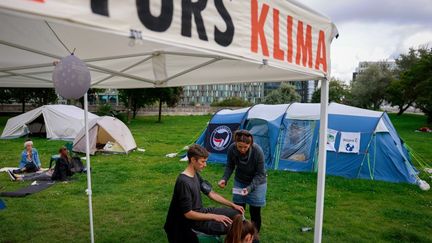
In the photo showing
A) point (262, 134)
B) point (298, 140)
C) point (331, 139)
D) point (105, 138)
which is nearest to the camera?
point (331, 139)

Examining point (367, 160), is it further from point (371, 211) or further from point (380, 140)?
point (371, 211)

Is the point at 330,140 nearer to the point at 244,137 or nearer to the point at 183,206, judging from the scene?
the point at 244,137

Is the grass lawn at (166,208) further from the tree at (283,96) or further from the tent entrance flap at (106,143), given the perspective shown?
the tree at (283,96)

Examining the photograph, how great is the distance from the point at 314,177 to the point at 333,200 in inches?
67.0

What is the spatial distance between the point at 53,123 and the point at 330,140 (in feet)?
43.5

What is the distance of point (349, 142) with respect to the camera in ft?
28.6

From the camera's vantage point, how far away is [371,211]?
6281 mm

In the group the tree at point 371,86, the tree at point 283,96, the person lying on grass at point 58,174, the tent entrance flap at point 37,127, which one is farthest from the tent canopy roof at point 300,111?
the tree at point 283,96

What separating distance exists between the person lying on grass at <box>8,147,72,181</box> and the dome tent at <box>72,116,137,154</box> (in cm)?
349

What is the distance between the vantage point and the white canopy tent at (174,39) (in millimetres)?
1595

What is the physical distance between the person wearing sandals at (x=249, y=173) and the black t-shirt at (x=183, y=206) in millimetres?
863

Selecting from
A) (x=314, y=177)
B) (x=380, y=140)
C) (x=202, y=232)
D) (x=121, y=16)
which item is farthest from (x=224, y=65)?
(x=380, y=140)

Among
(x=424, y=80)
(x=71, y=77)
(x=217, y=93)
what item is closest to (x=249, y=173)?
(x=71, y=77)

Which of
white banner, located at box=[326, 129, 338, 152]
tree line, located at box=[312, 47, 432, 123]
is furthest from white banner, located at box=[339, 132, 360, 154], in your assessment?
tree line, located at box=[312, 47, 432, 123]
